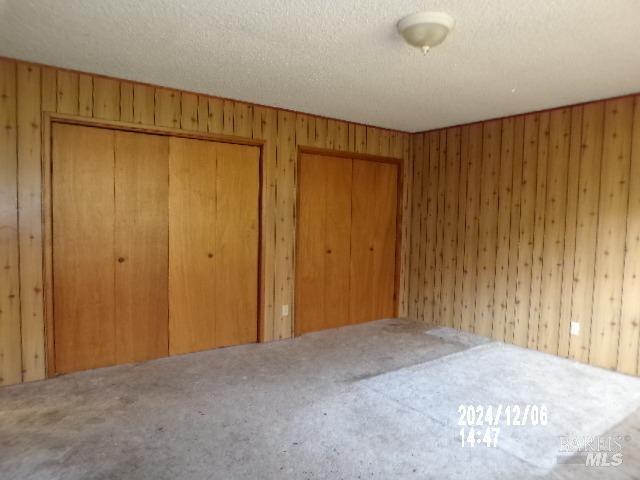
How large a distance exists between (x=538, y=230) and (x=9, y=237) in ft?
14.7

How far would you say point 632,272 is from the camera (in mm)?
3471

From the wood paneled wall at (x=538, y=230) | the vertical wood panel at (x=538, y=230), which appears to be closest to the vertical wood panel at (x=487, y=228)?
the wood paneled wall at (x=538, y=230)

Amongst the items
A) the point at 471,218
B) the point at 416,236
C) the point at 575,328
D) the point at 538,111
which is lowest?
the point at 575,328

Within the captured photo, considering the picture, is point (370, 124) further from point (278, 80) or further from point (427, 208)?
point (278, 80)

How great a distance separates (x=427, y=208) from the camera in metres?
5.14

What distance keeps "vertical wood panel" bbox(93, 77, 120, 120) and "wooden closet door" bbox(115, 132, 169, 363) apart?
18cm

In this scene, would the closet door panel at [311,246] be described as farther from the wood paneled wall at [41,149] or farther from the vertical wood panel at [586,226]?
the vertical wood panel at [586,226]

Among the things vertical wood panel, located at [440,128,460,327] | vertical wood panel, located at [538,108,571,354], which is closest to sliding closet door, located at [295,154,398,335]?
vertical wood panel, located at [440,128,460,327]

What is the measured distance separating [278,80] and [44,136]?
1779mm

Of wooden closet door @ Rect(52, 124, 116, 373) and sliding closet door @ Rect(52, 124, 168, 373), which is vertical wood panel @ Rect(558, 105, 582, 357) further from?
wooden closet door @ Rect(52, 124, 116, 373)

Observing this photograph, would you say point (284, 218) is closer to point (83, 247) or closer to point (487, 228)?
point (83, 247)

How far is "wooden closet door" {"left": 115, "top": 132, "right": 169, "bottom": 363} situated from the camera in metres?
3.44

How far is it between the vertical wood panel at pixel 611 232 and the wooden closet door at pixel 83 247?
4.16 metres

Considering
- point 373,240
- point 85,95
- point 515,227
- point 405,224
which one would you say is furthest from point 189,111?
point 515,227
